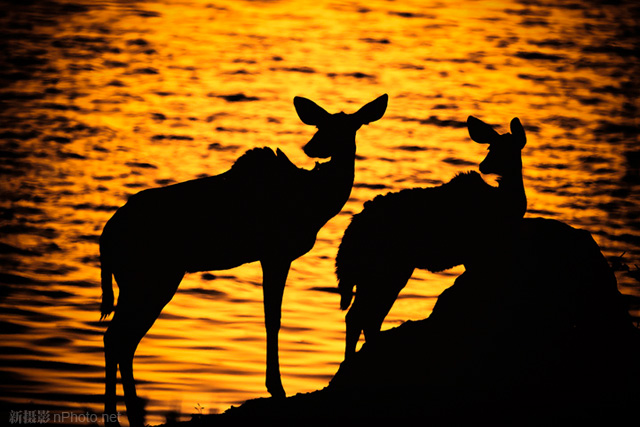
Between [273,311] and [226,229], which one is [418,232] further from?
[226,229]

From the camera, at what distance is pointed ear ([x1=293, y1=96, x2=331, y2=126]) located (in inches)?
295

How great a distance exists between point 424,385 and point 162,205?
2.36 metres

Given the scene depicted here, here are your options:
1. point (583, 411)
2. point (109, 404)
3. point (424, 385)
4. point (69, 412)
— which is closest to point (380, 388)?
point (424, 385)

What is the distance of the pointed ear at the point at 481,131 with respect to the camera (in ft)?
27.1

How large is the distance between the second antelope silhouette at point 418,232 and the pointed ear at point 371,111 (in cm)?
96

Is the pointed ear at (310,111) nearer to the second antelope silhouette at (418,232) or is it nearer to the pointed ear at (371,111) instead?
the pointed ear at (371,111)

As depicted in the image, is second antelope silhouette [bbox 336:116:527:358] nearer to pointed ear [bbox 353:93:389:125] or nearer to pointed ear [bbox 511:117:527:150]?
pointed ear [bbox 511:117:527:150]

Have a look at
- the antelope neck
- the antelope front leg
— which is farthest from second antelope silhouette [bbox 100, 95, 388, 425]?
the antelope neck

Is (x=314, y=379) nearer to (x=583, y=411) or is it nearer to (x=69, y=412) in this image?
(x=69, y=412)

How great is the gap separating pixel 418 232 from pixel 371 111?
3.91 ft

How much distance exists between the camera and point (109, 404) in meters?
6.68

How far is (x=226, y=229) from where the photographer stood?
7.20m

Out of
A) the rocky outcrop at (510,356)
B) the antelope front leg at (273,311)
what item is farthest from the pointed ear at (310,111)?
the rocky outcrop at (510,356)

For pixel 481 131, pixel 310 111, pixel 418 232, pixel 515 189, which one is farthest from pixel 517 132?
pixel 310 111
